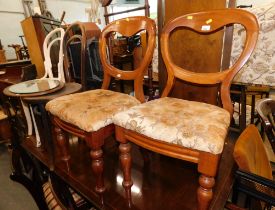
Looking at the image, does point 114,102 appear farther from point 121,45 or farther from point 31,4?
point 31,4

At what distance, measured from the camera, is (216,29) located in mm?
813

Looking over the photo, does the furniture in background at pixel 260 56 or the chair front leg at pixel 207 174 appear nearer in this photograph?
the chair front leg at pixel 207 174

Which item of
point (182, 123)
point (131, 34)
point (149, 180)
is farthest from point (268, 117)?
point (131, 34)

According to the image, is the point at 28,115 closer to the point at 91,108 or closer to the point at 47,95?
the point at 47,95

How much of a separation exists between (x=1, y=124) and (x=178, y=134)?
216 cm

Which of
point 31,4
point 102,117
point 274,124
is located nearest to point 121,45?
point 102,117

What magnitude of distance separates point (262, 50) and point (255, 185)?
61.1 inches

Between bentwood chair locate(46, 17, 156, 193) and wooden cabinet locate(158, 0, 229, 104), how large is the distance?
189 mm

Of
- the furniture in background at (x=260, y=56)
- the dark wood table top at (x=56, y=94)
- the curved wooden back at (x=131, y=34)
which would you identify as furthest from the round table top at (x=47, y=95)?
the furniture in background at (x=260, y=56)

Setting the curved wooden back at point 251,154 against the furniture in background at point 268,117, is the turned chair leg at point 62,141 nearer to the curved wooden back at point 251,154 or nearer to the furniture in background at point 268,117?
the curved wooden back at point 251,154

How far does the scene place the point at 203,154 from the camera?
595 millimetres

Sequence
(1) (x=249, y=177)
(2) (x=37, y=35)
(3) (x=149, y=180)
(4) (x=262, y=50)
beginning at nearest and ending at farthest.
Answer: (1) (x=249, y=177)
(3) (x=149, y=180)
(4) (x=262, y=50)
(2) (x=37, y=35)

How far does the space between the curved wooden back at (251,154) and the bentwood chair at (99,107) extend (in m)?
0.50

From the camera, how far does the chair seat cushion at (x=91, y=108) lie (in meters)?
0.79
